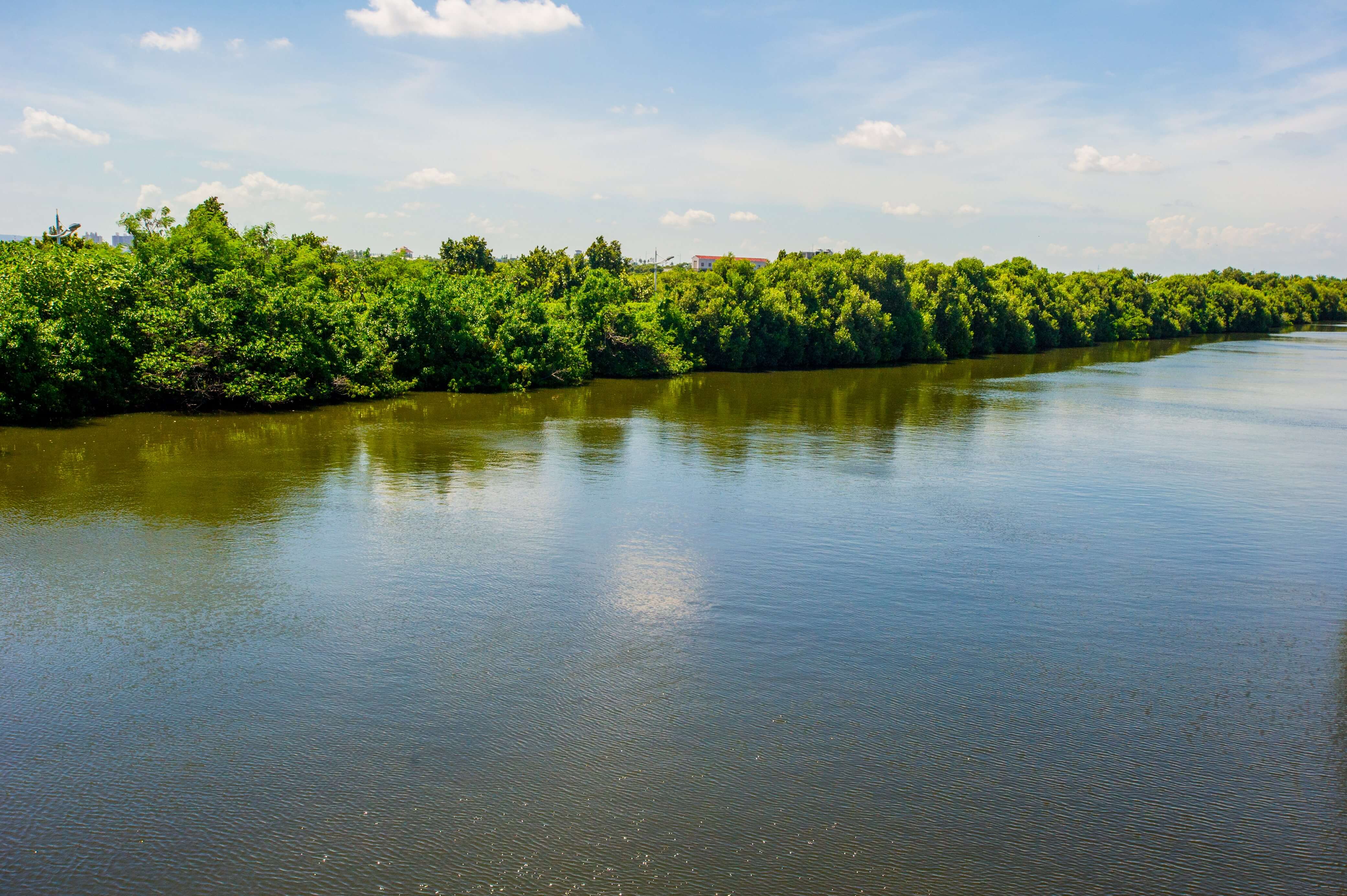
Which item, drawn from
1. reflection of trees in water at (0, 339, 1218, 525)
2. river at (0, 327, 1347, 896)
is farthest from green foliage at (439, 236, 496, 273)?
river at (0, 327, 1347, 896)

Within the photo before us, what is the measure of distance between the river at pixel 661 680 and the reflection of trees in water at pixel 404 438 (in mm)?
263

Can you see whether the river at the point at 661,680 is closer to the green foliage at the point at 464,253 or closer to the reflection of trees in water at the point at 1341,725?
the reflection of trees in water at the point at 1341,725

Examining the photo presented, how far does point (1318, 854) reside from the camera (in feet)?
24.1

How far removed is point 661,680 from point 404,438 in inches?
636

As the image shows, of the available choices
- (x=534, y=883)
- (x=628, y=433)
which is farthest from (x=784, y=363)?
(x=534, y=883)

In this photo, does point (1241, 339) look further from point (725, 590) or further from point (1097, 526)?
point (725, 590)

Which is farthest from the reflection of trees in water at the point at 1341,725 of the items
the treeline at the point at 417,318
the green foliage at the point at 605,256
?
the green foliage at the point at 605,256

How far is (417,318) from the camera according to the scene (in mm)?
34312

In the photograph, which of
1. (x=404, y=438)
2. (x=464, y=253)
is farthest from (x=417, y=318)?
(x=464, y=253)

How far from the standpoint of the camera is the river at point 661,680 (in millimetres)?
7230

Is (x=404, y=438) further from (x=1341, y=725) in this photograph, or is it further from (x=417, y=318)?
(x=1341, y=725)

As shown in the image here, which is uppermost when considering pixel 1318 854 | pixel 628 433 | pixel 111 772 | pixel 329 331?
pixel 329 331

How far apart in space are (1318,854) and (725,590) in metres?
7.13

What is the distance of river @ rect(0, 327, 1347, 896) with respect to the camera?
23.7ft
